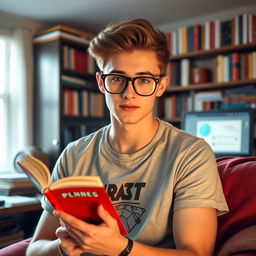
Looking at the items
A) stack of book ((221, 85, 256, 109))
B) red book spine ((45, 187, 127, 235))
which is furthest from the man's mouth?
stack of book ((221, 85, 256, 109))

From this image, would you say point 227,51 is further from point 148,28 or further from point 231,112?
point 148,28

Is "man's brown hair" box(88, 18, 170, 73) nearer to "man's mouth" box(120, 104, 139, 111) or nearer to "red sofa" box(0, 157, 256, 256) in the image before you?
"man's mouth" box(120, 104, 139, 111)

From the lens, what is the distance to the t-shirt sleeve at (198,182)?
95 cm

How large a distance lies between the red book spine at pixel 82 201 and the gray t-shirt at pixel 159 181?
0.25m

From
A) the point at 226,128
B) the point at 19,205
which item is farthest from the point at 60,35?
the point at 19,205

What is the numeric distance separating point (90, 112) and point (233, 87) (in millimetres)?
1482

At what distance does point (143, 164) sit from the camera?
3.58ft

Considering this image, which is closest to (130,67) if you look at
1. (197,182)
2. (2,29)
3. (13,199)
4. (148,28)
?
(148,28)

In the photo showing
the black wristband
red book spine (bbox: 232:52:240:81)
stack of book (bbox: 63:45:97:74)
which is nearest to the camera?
the black wristband

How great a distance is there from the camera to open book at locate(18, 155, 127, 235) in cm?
69

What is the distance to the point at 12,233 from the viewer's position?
73.5 inches

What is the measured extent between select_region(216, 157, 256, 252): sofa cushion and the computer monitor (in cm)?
155

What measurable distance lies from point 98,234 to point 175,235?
263 mm

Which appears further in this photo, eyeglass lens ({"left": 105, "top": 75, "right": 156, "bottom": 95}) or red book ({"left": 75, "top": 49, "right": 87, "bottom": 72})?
red book ({"left": 75, "top": 49, "right": 87, "bottom": 72})
